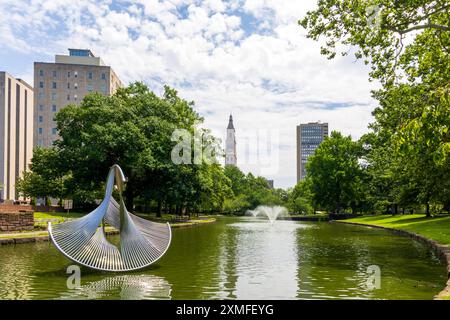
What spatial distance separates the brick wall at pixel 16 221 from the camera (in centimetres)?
2925

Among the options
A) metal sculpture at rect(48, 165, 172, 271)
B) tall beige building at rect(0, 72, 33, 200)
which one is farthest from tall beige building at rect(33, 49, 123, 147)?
metal sculpture at rect(48, 165, 172, 271)

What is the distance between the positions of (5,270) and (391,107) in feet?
74.8

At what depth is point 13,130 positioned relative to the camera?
9944cm

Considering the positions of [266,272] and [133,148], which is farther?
[133,148]

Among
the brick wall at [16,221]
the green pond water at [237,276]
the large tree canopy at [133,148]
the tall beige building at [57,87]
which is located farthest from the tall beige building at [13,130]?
the green pond water at [237,276]

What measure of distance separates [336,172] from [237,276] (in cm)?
7109

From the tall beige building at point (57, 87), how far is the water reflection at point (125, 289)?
106743 millimetres

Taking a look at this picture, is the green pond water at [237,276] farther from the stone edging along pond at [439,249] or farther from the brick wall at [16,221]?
the brick wall at [16,221]

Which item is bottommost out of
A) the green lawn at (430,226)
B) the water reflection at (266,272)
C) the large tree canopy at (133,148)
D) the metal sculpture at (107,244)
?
the green lawn at (430,226)

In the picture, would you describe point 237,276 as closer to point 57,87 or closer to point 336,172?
point 336,172

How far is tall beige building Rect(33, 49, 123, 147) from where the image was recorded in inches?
4520

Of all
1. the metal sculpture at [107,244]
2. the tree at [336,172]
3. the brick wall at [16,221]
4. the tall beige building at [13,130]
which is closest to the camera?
the metal sculpture at [107,244]

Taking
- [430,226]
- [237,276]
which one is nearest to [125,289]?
[237,276]

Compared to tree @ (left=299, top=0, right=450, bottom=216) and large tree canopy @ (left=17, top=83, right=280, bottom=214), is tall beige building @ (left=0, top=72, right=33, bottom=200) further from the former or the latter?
tree @ (left=299, top=0, right=450, bottom=216)
